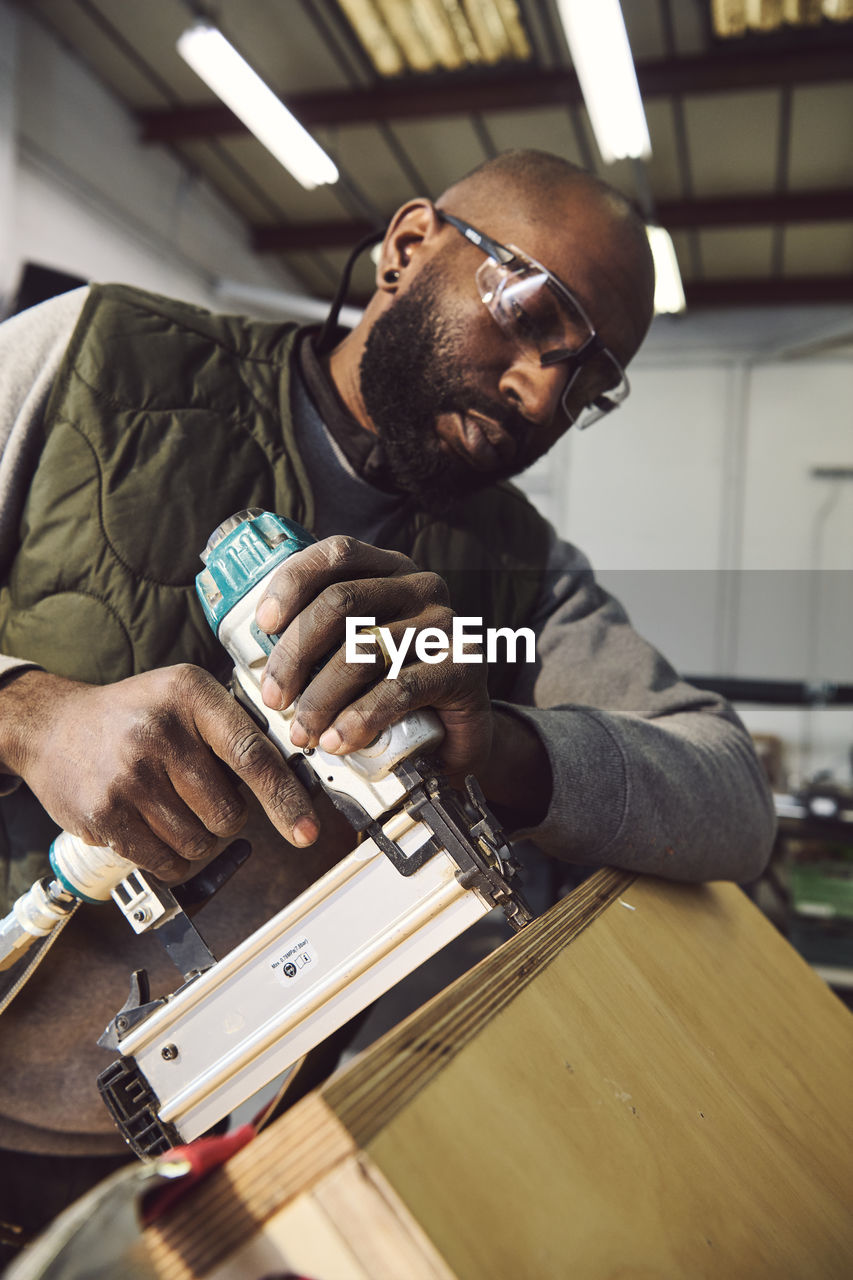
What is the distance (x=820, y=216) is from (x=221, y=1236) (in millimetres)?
6457

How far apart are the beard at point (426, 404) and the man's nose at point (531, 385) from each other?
0.02 metres

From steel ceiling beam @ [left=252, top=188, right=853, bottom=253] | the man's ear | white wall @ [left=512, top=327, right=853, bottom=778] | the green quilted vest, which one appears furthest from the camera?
white wall @ [left=512, top=327, right=853, bottom=778]

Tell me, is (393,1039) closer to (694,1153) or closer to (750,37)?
(694,1153)

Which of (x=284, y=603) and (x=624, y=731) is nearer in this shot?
(x=284, y=603)

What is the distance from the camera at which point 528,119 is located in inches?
197

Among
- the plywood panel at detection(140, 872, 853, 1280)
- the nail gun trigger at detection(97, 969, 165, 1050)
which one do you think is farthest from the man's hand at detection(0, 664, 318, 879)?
the plywood panel at detection(140, 872, 853, 1280)

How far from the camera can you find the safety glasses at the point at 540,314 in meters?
1.06

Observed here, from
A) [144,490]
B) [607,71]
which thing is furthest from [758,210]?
[144,490]

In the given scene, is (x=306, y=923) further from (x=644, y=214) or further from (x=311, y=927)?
(x=644, y=214)

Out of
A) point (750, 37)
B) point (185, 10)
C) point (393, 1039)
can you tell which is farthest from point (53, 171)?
point (393, 1039)

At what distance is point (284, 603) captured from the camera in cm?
65

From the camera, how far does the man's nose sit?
1078 millimetres

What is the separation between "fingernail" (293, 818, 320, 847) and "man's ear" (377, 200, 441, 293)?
2.72 feet

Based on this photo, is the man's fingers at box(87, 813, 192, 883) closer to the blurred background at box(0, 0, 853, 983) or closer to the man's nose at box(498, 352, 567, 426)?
the man's nose at box(498, 352, 567, 426)
